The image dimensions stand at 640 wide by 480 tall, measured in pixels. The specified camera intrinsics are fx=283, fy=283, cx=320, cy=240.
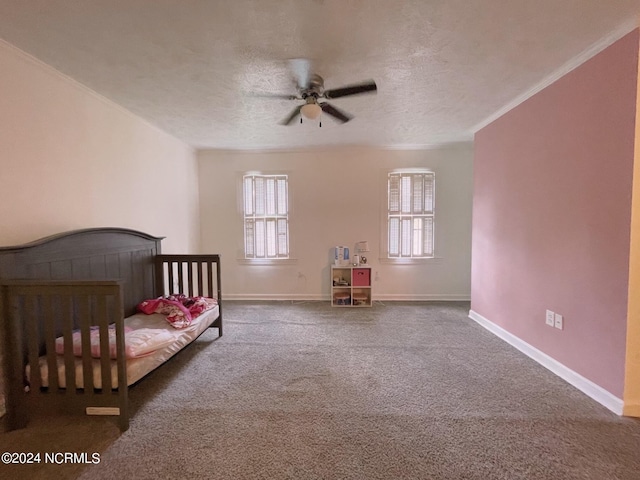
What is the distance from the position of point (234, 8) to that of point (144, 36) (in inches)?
26.0

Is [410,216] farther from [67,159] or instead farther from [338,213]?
[67,159]

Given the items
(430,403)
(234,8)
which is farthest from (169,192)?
(430,403)

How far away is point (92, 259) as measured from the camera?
90.1 inches

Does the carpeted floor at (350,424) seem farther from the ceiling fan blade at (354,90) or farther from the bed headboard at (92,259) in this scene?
the ceiling fan blade at (354,90)

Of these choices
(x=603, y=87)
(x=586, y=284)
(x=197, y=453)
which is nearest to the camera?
(x=197, y=453)

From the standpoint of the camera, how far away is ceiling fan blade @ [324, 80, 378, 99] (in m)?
1.97

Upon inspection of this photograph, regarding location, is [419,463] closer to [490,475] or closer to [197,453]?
[490,475]

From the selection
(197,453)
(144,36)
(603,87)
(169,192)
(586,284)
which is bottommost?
(197,453)

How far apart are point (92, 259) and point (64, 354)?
0.88m

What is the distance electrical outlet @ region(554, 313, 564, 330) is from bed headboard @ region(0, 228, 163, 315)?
316cm

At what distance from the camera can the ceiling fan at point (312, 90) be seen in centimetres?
203

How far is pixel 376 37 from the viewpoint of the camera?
180 centimetres

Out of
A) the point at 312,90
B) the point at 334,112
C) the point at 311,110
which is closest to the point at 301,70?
the point at 312,90

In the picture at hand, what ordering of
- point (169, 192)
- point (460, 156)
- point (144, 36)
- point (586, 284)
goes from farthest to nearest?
point (460, 156) < point (169, 192) < point (586, 284) < point (144, 36)
